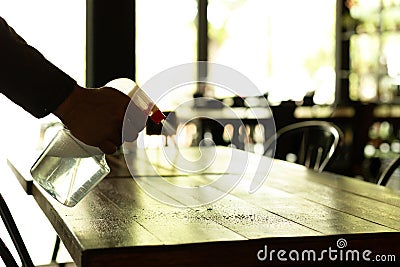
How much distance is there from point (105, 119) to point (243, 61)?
5.30 metres

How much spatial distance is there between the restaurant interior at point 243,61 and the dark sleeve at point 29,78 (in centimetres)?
302

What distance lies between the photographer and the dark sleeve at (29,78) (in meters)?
1.36

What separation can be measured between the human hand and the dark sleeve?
49mm

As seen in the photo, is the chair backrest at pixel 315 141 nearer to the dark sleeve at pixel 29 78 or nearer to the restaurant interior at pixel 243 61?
the restaurant interior at pixel 243 61

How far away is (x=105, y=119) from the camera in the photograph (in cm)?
136

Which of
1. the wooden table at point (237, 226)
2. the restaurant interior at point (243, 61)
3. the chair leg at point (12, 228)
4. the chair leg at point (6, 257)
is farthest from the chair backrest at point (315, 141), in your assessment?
the chair leg at point (6, 257)

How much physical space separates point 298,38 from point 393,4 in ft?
2.96

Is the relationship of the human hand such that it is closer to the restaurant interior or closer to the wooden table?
the wooden table

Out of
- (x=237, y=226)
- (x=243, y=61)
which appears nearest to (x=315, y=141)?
(x=237, y=226)

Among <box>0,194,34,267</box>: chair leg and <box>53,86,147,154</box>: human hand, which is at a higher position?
<box>53,86,147,154</box>: human hand

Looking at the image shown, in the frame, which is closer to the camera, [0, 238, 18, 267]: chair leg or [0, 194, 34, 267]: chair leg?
[0, 238, 18, 267]: chair leg

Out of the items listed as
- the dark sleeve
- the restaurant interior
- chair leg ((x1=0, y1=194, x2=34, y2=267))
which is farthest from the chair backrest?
the dark sleeve

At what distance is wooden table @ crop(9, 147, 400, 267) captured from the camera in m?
1.27

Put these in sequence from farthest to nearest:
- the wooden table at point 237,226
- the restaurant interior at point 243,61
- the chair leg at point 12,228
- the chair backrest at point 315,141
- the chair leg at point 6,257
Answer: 1. the restaurant interior at point 243,61
2. the chair backrest at point 315,141
3. the chair leg at point 12,228
4. the chair leg at point 6,257
5. the wooden table at point 237,226
